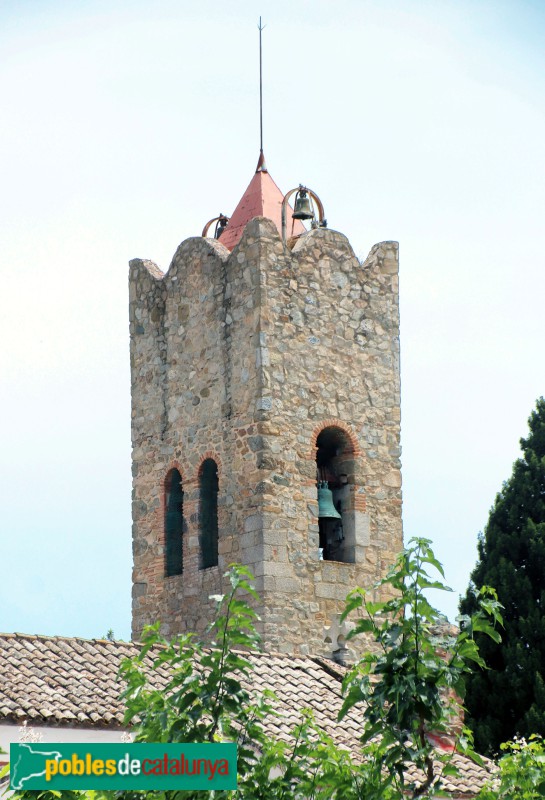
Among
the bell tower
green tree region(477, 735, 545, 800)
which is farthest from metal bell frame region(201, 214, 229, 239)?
green tree region(477, 735, 545, 800)

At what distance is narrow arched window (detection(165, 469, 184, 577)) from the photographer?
23781mm

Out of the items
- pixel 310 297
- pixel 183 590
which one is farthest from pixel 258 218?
pixel 183 590

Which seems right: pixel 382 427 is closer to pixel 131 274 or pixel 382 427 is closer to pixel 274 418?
pixel 274 418

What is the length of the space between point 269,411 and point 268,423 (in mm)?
170

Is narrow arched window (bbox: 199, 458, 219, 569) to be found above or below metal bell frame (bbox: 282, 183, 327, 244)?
below

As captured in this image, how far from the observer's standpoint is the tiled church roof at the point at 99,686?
1723 cm

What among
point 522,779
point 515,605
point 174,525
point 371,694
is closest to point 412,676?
point 371,694

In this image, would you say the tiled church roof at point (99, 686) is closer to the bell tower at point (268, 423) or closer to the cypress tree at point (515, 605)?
the bell tower at point (268, 423)

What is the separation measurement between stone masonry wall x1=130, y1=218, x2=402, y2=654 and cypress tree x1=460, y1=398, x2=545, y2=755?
8.84ft

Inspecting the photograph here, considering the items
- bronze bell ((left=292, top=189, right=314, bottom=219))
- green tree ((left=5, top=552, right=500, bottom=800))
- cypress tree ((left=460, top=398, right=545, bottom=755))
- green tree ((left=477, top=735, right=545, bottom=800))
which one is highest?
bronze bell ((left=292, top=189, right=314, bottom=219))

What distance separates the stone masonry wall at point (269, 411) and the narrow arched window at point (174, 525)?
10 cm

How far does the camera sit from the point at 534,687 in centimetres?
2425

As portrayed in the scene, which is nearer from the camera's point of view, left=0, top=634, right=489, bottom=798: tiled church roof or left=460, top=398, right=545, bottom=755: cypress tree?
left=0, top=634, right=489, bottom=798: tiled church roof

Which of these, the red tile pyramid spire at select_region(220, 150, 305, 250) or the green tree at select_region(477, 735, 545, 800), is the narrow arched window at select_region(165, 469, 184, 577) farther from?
the green tree at select_region(477, 735, 545, 800)
